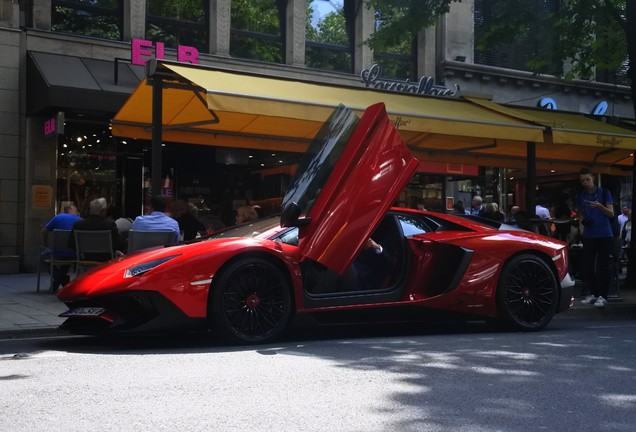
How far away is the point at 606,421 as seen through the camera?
4.05 metres

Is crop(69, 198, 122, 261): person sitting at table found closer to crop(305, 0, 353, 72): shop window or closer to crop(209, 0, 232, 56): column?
crop(209, 0, 232, 56): column

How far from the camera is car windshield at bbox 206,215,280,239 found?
6.96 metres

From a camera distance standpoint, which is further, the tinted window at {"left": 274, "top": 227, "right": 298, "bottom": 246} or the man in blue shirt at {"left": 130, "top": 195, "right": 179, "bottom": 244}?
the man in blue shirt at {"left": 130, "top": 195, "right": 179, "bottom": 244}

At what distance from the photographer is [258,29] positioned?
18.7 metres

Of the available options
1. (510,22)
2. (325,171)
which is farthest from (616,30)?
(325,171)

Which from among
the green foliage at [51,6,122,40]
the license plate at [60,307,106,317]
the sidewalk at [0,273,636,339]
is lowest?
the sidewalk at [0,273,636,339]

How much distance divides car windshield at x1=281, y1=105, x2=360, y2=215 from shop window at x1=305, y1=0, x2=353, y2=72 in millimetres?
12688

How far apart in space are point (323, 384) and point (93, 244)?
6.52 metres

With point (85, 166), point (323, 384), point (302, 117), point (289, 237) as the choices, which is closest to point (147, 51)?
point (85, 166)

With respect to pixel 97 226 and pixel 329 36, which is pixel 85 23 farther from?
pixel 97 226

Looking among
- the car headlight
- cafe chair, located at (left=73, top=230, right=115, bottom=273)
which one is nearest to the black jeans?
the car headlight

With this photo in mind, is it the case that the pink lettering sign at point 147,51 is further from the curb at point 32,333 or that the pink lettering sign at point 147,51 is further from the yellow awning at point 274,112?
the curb at point 32,333

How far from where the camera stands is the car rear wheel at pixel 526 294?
7469 mm

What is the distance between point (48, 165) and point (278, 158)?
4611mm
